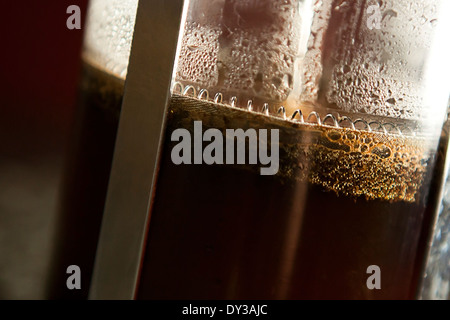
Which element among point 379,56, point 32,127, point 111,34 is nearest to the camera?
point 379,56

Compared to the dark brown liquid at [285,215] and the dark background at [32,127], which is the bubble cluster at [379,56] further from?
the dark background at [32,127]

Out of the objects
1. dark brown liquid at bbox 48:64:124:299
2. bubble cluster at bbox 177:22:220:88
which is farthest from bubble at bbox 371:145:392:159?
dark brown liquid at bbox 48:64:124:299

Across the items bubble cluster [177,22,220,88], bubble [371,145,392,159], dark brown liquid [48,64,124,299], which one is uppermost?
bubble cluster [177,22,220,88]

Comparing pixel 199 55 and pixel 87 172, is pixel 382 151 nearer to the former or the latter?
pixel 199 55

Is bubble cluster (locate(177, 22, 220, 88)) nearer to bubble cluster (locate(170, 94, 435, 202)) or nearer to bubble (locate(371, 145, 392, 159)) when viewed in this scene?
bubble cluster (locate(170, 94, 435, 202))

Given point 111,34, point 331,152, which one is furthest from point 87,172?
point 331,152
